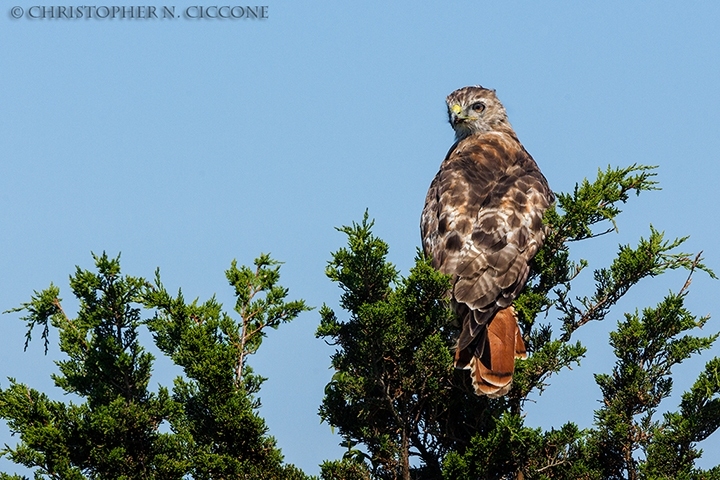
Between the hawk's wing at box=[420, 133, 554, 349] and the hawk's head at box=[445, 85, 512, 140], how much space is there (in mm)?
875

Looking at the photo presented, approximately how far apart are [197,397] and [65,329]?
88cm

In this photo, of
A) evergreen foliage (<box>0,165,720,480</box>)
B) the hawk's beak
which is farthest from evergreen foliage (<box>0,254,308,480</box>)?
the hawk's beak

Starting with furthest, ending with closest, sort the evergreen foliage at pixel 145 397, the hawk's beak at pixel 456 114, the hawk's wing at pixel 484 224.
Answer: the hawk's beak at pixel 456 114 < the hawk's wing at pixel 484 224 < the evergreen foliage at pixel 145 397

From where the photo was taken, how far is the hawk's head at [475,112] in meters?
8.80

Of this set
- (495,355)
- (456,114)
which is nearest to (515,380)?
(495,355)

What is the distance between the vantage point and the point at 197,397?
490 centimetres

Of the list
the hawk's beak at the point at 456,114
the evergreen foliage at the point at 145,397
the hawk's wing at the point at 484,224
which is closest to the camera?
the evergreen foliage at the point at 145,397

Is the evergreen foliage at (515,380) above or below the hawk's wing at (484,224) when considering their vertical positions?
below

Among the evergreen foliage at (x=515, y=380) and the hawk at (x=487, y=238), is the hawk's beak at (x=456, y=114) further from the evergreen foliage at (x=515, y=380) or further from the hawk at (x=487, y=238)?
the evergreen foliage at (x=515, y=380)

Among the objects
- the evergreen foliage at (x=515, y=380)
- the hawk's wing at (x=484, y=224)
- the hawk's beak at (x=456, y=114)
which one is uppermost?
the hawk's beak at (x=456, y=114)

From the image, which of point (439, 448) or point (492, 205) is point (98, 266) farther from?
point (492, 205)

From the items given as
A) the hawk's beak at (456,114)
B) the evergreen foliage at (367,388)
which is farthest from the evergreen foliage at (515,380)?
the hawk's beak at (456,114)

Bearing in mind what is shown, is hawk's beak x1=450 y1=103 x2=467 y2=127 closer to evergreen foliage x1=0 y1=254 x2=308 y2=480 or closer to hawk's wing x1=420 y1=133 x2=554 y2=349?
hawk's wing x1=420 y1=133 x2=554 y2=349

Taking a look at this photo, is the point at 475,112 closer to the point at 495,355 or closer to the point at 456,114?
the point at 456,114
